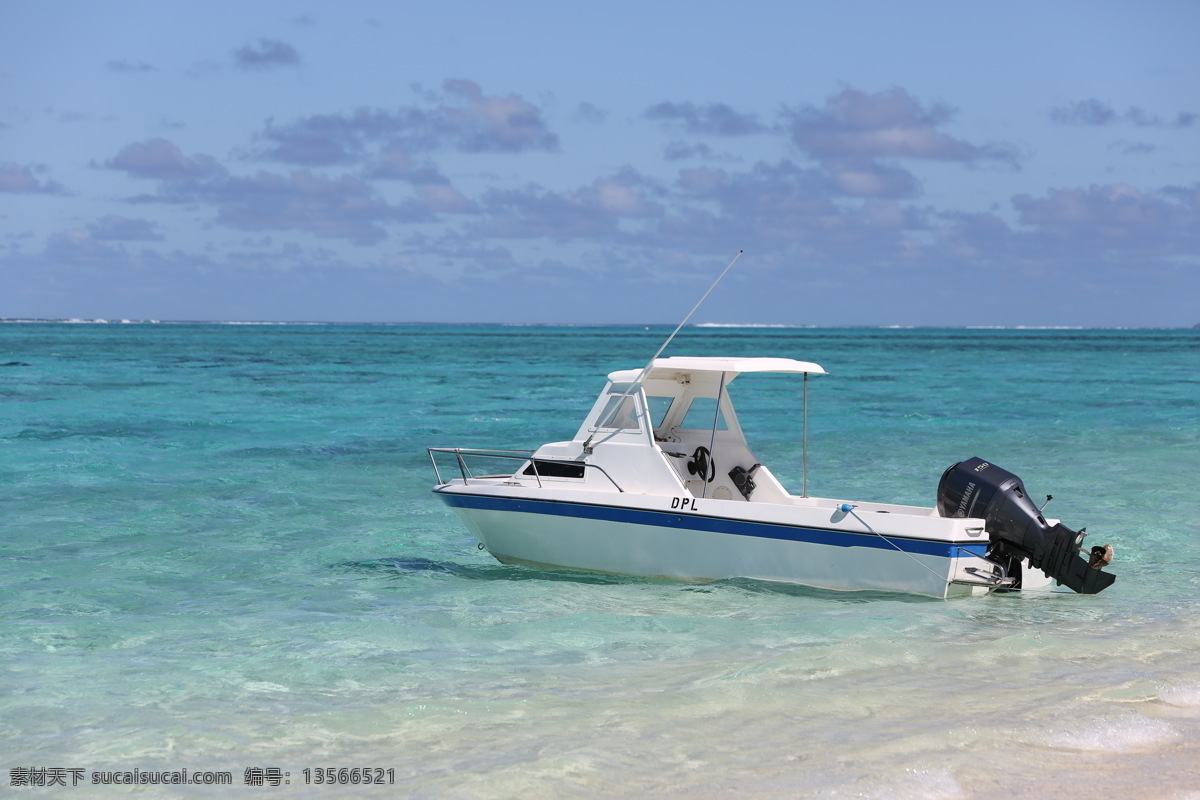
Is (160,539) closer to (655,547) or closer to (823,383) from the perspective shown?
(655,547)

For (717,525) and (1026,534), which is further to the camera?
(717,525)

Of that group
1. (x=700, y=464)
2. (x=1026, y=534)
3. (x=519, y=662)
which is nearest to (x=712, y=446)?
(x=700, y=464)

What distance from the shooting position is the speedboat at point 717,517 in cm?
1055

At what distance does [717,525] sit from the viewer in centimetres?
1121

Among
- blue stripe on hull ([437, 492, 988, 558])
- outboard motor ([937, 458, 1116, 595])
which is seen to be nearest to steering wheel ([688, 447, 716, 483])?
blue stripe on hull ([437, 492, 988, 558])

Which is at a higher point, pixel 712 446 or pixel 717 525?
pixel 712 446

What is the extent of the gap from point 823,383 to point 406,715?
47150mm

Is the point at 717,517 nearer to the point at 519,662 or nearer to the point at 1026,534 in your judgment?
the point at 519,662

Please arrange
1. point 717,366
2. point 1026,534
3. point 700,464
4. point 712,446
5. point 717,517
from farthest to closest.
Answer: point 700,464, point 712,446, point 717,366, point 717,517, point 1026,534

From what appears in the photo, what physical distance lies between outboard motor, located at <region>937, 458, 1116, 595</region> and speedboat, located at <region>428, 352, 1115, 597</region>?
0.5 inches

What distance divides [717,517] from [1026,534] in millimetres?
2878

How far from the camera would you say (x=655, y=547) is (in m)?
11.5

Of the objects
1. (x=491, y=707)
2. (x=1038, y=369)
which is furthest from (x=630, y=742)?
(x=1038, y=369)

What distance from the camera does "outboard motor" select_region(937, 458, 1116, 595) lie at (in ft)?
34.4
